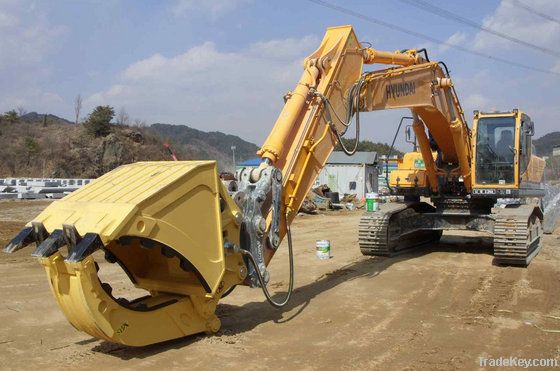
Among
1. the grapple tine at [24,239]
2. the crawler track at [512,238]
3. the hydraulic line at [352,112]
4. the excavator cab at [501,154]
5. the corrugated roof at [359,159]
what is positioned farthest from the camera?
the corrugated roof at [359,159]

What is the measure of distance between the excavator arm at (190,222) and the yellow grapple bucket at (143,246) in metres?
0.01

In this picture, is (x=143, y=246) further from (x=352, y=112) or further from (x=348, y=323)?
(x=352, y=112)

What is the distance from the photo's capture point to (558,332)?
607 centimetres

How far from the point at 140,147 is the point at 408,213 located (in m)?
36.2

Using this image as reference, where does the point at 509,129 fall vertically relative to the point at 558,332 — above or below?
above

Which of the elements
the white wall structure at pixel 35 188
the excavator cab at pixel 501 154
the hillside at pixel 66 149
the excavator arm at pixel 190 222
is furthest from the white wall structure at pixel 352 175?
the excavator arm at pixel 190 222

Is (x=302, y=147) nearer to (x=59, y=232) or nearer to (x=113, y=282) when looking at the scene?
(x=59, y=232)

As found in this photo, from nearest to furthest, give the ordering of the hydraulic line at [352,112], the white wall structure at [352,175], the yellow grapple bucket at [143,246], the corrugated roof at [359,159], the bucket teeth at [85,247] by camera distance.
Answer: the bucket teeth at [85,247] < the yellow grapple bucket at [143,246] < the hydraulic line at [352,112] < the white wall structure at [352,175] < the corrugated roof at [359,159]

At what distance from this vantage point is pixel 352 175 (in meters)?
36.2

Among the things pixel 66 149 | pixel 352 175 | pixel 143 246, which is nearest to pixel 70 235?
pixel 143 246

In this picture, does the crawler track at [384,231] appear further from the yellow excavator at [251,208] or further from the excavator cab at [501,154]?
the excavator cab at [501,154]

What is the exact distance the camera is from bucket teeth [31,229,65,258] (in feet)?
15.5

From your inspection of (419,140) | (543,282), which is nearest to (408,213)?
(419,140)

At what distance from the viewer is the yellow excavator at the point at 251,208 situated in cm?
483
